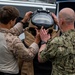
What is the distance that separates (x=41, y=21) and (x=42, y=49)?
334 mm

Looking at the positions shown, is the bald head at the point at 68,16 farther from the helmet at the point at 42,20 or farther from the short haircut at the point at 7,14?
the short haircut at the point at 7,14

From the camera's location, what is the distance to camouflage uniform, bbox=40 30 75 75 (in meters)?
2.79

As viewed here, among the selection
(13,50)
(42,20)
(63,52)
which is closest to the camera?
(63,52)

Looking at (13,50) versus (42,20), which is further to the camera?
(42,20)

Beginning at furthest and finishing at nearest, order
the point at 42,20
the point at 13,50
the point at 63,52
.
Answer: the point at 42,20
the point at 13,50
the point at 63,52

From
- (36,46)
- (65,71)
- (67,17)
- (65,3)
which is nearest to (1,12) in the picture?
(36,46)

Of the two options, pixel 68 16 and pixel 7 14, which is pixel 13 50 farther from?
pixel 68 16

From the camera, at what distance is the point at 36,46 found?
3.03 meters

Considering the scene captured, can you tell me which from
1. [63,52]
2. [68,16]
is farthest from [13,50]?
[68,16]

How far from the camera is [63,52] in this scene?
2.79 m

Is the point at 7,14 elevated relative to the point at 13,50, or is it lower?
elevated

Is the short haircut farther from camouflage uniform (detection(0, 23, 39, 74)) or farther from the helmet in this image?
the helmet

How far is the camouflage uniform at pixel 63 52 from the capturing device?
2791 mm

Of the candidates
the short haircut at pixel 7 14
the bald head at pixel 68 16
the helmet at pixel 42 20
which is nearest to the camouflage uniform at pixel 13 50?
the short haircut at pixel 7 14
